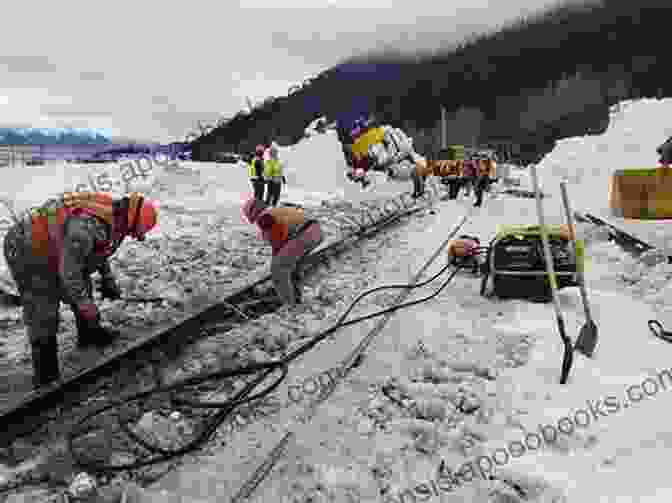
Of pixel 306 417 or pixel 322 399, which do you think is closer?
pixel 306 417

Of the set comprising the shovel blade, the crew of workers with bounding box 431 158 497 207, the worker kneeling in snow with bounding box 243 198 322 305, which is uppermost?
the crew of workers with bounding box 431 158 497 207

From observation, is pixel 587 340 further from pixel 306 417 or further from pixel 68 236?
pixel 68 236

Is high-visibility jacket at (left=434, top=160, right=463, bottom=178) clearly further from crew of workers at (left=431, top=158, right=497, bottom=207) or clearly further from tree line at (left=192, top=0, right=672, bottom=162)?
tree line at (left=192, top=0, right=672, bottom=162)

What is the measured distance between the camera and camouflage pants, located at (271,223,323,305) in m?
5.41

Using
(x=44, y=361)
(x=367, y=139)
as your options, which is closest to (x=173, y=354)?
(x=44, y=361)

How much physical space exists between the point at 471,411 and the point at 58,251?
2.95 metres

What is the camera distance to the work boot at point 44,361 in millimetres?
3750

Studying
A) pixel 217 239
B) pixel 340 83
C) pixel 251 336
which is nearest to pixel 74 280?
pixel 251 336

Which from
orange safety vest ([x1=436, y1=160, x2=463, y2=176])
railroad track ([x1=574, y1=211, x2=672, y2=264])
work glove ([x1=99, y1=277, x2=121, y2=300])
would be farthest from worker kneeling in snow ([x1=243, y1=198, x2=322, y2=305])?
orange safety vest ([x1=436, y1=160, x2=463, y2=176])

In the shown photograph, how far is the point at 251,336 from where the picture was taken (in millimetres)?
4746

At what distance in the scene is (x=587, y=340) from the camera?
391 cm

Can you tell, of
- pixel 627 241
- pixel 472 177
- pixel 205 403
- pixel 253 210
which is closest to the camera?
pixel 205 403

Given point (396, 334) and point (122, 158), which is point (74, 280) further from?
point (122, 158)

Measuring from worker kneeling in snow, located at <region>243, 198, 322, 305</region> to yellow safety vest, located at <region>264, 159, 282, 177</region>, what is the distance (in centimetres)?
804
